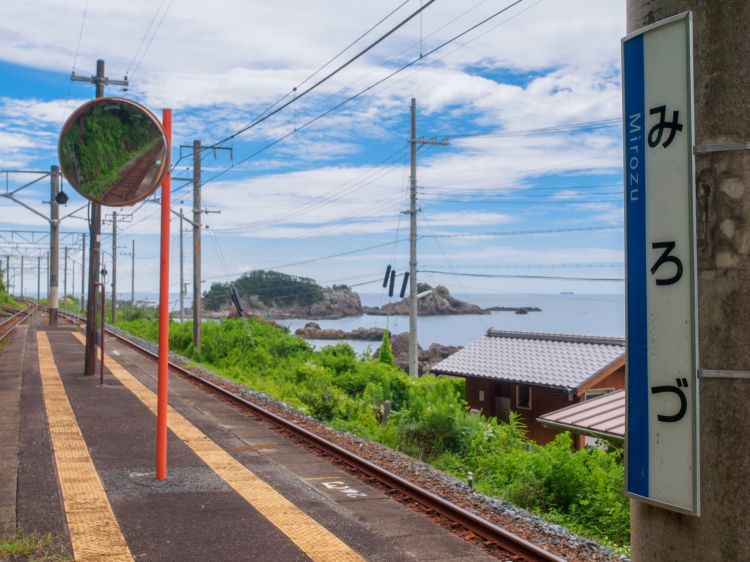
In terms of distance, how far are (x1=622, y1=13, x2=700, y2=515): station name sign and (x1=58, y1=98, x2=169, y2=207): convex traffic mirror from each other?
6.15m

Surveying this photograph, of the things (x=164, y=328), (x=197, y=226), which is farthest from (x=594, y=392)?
(x=197, y=226)

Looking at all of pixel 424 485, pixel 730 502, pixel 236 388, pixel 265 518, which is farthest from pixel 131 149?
pixel 236 388

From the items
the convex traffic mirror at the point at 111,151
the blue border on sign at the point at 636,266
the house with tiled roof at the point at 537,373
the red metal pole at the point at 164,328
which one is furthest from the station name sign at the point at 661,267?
the house with tiled roof at the point at 537,373

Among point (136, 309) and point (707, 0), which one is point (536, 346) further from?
point (136, 309)

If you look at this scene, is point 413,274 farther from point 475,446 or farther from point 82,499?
point 82,499

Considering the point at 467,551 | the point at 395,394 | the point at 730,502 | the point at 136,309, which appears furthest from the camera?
the point at 136,309

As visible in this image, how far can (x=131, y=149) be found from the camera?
7.73 meters

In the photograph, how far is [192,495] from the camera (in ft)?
25.6

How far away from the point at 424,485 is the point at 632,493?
654cm

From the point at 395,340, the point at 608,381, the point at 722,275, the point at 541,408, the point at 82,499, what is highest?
the point at 722,275

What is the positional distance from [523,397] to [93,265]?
1277cm

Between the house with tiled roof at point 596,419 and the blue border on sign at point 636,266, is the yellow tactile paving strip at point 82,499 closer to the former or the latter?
the blue border on sign at point 636,266

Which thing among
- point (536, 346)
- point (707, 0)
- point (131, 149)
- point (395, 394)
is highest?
point (131, 149)

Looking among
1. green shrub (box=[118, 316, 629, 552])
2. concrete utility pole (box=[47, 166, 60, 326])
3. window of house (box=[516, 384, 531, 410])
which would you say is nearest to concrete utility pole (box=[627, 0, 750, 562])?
green shrub (box=[118, 316, 629, 552])
